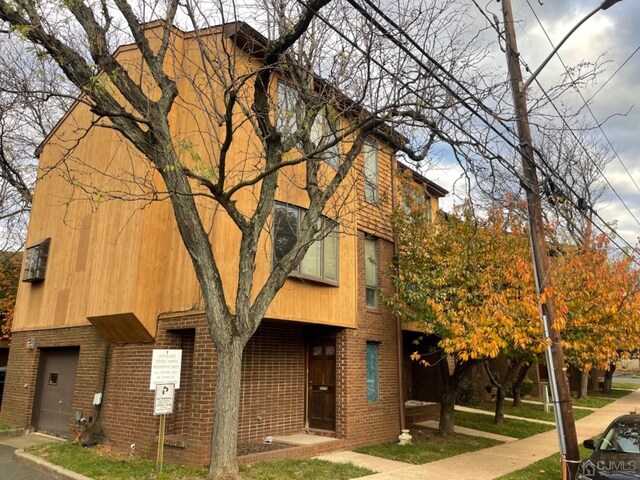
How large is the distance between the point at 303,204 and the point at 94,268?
17.5ft

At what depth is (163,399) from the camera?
8578mm

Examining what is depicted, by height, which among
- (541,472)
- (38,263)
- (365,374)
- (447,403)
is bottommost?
(541,472)

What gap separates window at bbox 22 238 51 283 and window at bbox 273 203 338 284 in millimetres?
7841

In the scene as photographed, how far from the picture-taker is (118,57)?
13.6 m

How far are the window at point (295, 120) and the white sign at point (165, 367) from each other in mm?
4248

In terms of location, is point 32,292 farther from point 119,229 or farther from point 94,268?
point 119,229

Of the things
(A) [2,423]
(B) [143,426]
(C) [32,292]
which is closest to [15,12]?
(B) [143,426]

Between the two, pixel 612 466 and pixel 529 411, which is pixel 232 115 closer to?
pixel 612 466

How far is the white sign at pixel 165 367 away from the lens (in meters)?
8.62

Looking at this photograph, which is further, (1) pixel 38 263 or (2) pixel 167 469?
(1) pixel 38 263

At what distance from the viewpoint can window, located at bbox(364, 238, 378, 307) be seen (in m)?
14.4

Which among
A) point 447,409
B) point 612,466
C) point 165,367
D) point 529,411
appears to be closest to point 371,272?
point 447,409

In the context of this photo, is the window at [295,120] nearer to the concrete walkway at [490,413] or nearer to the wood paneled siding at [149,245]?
the wood paneled siding at [149,245]

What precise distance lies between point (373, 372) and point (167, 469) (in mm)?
6015
